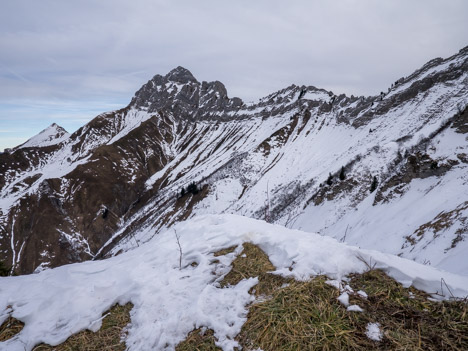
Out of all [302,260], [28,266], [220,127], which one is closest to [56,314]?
[302,260]

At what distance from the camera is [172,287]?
3.77m

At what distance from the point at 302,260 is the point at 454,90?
9677 centimetres

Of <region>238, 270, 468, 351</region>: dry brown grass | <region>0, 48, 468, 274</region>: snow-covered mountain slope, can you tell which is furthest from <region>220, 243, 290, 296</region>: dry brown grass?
<region>0, 48, 468, 274</region>: snow-covered mountain slope

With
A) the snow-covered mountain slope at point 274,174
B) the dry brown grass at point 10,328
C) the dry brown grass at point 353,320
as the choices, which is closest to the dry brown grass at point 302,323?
the dry brown grass at point 353,320

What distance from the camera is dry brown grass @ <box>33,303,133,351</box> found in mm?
2928

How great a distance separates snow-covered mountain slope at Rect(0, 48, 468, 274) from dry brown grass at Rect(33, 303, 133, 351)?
4.67m

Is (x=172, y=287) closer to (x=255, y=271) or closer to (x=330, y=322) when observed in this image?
(x=255, y=271)

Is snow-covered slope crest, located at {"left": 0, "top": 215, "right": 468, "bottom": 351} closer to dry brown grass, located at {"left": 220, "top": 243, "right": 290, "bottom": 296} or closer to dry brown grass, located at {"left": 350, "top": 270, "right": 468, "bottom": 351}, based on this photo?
dry brown grass, located at {"left": 220, "top": 243, "right": 290, "bottom": 296}

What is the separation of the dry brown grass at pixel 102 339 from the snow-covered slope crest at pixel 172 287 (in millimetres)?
76

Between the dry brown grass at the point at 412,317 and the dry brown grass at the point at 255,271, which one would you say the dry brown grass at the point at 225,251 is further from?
the dry brown grass at the point at 412,317

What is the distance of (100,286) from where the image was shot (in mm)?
3824

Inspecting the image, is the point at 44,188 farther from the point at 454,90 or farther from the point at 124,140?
the point at 454,90

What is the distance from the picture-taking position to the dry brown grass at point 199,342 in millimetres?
2701

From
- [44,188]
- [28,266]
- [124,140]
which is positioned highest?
[124,140]
